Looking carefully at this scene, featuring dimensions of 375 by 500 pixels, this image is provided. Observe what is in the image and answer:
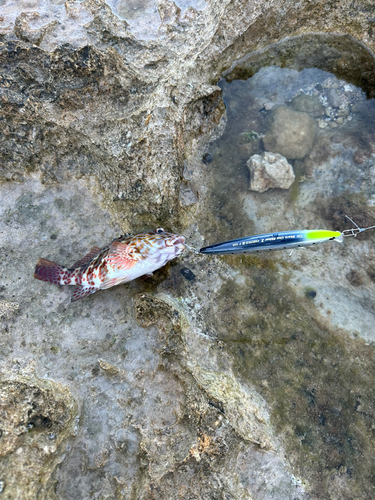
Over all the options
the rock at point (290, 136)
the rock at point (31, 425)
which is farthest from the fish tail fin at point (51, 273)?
the rock at point (290, 136)

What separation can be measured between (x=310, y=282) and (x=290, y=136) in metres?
2.66

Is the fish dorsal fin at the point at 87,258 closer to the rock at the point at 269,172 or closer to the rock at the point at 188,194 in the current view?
the rock at the point at 188,194

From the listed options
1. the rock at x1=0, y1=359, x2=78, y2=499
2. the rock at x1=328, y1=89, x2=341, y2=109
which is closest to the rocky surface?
the rock at x1=0, y1=359, x2=78, y2=499

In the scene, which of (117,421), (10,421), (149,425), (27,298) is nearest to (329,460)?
(149,425)

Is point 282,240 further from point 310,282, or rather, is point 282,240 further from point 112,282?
point 112,282

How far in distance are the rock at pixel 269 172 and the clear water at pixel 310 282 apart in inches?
5.3

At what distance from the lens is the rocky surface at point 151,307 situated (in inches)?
134

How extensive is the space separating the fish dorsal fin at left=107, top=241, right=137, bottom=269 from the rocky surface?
0.53m

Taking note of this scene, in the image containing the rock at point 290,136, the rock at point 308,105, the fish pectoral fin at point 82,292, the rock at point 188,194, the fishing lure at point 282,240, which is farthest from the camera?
the rock at point 308,105

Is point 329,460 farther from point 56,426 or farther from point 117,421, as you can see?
point 56,426

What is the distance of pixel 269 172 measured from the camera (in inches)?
194

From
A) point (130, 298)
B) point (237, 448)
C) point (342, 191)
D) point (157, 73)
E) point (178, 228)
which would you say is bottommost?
point (237, 448)

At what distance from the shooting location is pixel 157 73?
4.05m

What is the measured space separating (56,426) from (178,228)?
3026 mm
